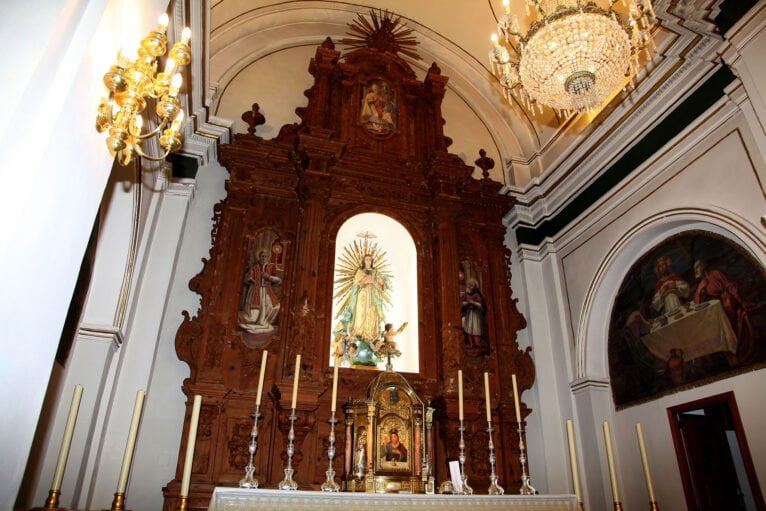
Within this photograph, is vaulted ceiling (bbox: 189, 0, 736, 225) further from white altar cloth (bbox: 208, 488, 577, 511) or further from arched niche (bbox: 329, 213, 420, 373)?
white altar cloth (bbox: 208, 488, 577, 511)

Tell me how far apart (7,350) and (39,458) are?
3.22 m

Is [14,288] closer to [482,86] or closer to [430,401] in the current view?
[430,401]

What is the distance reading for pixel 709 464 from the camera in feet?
18.8

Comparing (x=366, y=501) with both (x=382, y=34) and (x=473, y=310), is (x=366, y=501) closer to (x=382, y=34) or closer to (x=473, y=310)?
(x=473, y=310)

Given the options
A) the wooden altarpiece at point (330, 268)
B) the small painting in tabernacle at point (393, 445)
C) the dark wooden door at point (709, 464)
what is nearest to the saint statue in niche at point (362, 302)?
the wooden altarpiece at point (330, 268)

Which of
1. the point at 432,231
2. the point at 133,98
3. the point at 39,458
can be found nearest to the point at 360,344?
the point at 432,231

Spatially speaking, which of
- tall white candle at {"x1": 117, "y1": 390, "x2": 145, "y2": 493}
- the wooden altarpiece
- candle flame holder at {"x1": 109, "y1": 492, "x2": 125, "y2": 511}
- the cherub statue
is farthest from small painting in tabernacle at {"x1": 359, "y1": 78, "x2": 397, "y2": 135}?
candle flame holder at {"x1": 109, "y1": 492, "x2": 125, "y2": 511}

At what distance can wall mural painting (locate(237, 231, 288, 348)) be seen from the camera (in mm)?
6309

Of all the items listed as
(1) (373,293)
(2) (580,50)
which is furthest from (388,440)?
(2) (580,50)

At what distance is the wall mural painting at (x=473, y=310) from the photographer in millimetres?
6941

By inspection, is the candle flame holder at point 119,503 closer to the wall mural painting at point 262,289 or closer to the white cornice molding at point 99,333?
the white cornice molding at point 99,333

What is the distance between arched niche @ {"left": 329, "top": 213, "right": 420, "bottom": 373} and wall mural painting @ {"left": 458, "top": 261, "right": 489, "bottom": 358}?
613 millimetres

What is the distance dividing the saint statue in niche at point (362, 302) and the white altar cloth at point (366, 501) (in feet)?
7.51

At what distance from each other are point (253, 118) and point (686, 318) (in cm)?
558
